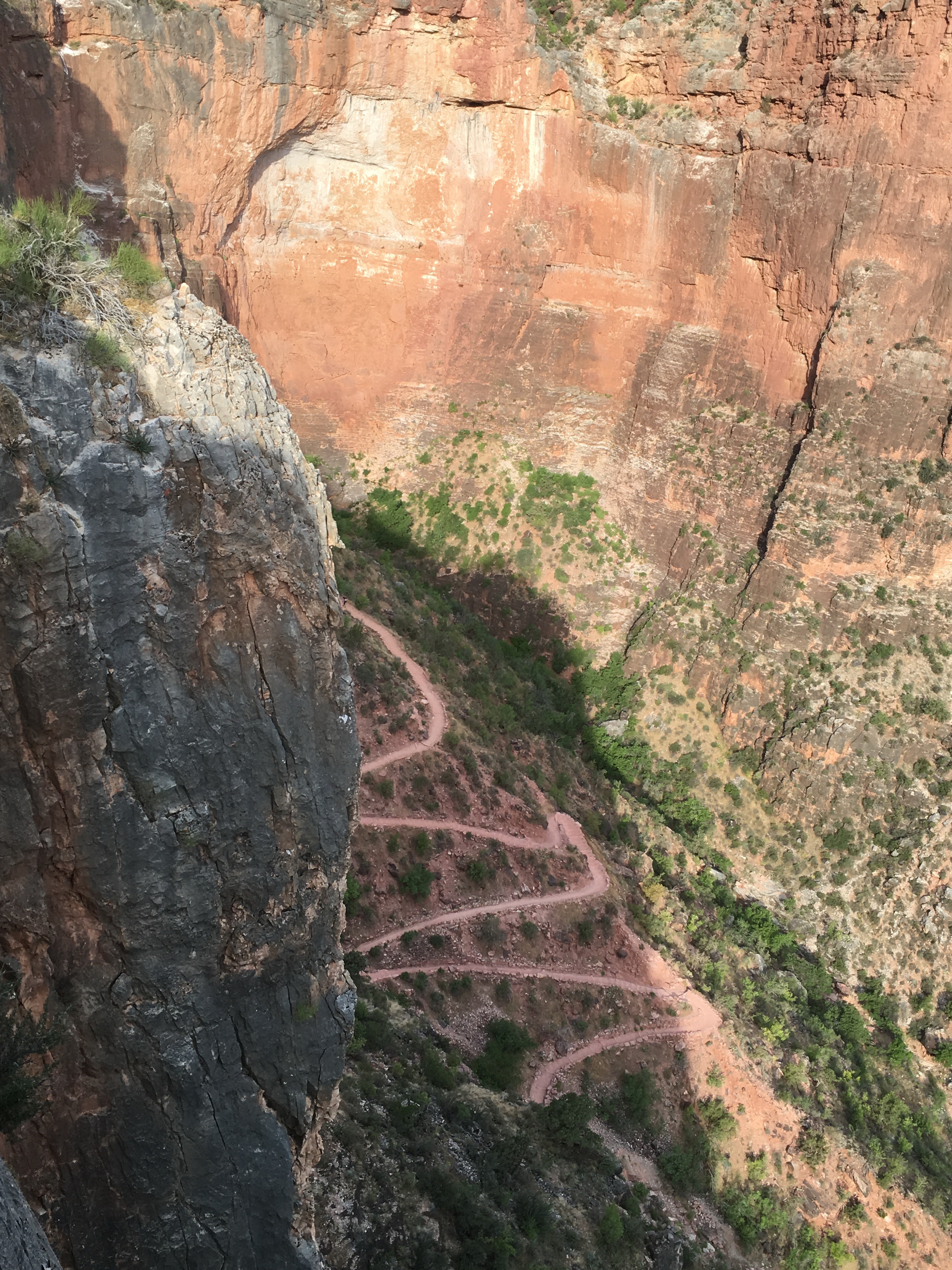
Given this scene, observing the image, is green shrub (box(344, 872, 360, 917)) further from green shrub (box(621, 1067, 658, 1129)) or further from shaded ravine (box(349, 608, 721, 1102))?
green shrub (box(621, 1067, 658, 1129))

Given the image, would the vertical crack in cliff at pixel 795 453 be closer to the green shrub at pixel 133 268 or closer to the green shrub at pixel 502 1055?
the green shrub at pixel 502 1055

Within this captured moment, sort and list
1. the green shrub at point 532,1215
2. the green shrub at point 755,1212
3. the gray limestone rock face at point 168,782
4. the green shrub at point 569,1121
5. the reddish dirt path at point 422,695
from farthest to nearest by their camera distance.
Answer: the reddish dirt path at point 422,695, the green shrub at point 755,1212, the green shrub at point 569,1121, the green shrub at point 532,1215, the gray limestone rock face at point 168,782

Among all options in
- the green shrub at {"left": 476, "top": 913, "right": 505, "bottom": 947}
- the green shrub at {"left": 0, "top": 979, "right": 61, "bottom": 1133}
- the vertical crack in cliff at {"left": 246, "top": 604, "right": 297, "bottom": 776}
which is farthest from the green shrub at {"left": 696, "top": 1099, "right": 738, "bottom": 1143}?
the green shrub at {"left": 0, "top": 979, "right": 61, "bottom": 1133}

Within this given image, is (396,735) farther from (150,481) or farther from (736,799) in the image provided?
(150,481)

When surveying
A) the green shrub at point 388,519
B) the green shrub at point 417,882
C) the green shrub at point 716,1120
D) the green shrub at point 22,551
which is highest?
the green shrub at point 22,551

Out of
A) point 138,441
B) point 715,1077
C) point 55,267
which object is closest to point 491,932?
point 715,1077

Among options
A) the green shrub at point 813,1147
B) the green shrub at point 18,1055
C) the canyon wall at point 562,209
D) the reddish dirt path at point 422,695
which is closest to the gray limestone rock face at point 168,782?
the green shrub at point 18,1055
